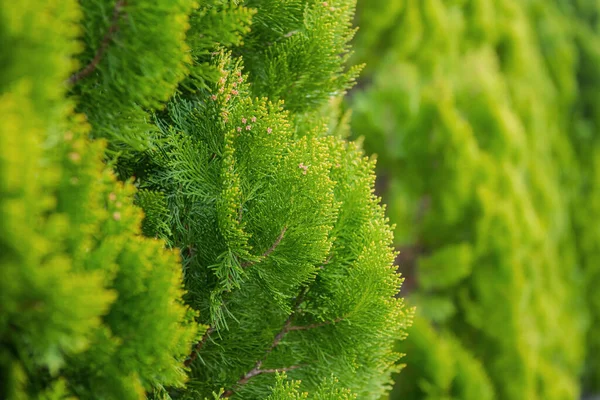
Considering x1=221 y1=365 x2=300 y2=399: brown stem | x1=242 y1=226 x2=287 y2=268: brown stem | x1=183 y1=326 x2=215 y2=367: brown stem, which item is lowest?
x1=221 y1=365 x2=300 y2=399: brown stem

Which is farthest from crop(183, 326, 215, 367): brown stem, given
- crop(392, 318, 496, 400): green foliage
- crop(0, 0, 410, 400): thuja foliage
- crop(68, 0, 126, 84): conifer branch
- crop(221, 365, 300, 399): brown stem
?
crop(392, 318, 496, 400): green foliage

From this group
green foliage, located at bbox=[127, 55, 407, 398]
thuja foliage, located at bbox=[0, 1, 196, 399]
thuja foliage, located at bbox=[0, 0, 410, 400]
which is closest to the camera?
thuja foliage, located at bbox=[0, 1, 196, 399]

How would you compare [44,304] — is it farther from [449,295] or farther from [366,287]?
[449,295]

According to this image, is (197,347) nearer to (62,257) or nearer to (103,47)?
(62,257)

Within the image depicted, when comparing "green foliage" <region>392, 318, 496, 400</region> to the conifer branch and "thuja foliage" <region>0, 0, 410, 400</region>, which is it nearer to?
"thuja foliage" <region>0, 0, 410, 400</region>

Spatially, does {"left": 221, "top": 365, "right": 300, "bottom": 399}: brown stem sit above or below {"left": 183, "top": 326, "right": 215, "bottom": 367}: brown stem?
below

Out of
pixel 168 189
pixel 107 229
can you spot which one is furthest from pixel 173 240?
pixel 107 229

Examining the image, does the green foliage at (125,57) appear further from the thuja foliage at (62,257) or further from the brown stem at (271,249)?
the brown stem at (271,249)

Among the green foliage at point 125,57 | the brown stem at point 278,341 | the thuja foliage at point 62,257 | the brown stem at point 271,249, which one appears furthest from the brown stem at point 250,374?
the green foliage at point 125,57
